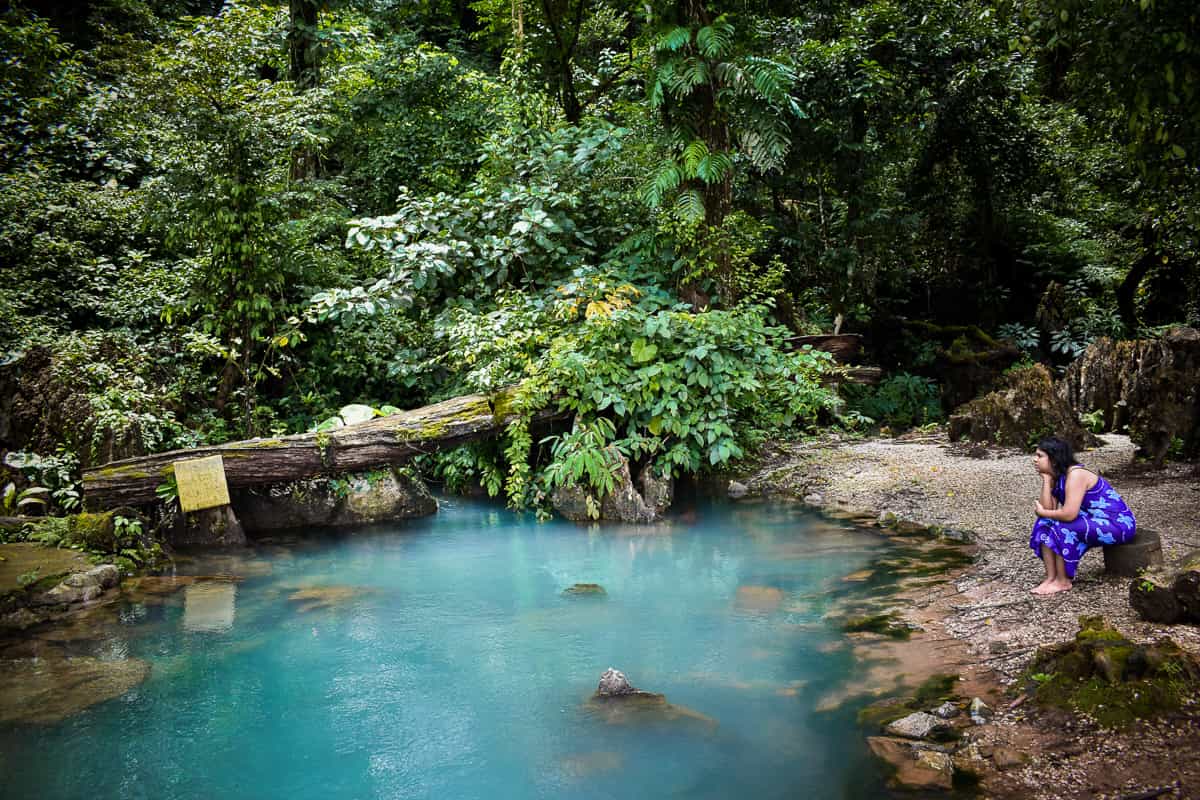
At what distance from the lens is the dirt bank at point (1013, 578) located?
10.1 feet

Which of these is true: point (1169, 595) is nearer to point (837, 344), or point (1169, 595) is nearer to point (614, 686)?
point (614, 686)

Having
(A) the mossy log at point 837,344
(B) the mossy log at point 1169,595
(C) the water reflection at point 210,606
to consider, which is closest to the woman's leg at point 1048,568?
(B) the mossy log at point 1169,595

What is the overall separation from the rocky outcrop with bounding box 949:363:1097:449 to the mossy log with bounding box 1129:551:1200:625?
18.1 ft

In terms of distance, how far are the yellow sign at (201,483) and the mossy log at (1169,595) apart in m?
7.45

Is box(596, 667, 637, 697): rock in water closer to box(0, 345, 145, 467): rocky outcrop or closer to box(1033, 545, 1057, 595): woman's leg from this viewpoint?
box(1033, 545, 1057, 595): woman's leg

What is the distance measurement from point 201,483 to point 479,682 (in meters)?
4.36

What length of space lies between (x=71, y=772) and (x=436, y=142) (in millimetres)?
10850

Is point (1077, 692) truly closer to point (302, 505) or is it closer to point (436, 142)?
point (302, 505)

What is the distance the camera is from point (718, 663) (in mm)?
4789

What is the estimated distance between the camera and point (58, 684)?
4727 millimetres

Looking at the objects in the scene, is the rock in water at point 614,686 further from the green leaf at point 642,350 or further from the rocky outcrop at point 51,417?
the rocky outcrop at point 51,417

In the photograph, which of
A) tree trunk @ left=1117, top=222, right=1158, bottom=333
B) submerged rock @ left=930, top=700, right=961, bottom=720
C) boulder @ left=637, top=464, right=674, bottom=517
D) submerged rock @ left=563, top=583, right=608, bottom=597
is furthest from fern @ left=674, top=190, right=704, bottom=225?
tree trunk @ left=1117, top=222, right=1158, bottom=333

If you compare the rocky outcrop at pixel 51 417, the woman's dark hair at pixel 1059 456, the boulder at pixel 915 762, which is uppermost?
the rocky outcrop at pixel 51 417

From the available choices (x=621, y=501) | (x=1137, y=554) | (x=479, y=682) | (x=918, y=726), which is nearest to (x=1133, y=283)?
(x=621, y=501)
